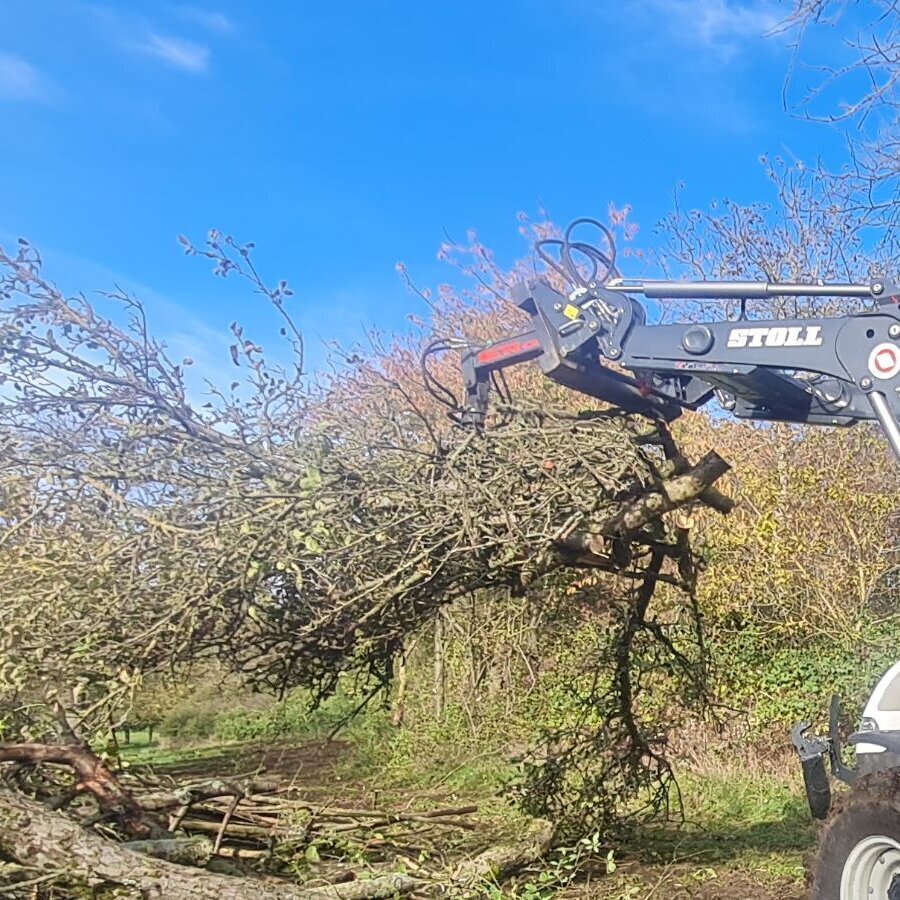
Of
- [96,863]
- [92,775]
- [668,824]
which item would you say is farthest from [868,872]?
[92,775]

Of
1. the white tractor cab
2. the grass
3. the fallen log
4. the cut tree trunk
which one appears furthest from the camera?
the grass

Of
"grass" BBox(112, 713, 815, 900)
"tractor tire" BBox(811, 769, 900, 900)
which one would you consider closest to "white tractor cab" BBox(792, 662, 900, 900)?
"tractor tire" BBox(811, 769, 900, 900)

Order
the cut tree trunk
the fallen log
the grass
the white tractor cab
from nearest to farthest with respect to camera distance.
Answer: the white tractor cab, the cut tree trunk, the fallen log, the grass

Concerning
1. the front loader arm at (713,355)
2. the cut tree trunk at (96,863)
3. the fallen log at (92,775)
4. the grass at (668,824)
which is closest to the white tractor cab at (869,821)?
the front loader arm at (713,355)

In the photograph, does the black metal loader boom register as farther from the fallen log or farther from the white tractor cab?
the fallen log

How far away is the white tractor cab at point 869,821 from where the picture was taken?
148 inches

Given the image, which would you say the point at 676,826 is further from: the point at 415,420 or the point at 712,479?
the point at 415,420

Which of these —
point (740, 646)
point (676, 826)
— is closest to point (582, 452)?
point (676, 826)

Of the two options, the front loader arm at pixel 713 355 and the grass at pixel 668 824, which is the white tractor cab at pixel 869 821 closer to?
the front loader arm at pixel 713 355

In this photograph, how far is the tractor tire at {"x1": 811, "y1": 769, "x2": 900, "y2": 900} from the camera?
3746 millimetres

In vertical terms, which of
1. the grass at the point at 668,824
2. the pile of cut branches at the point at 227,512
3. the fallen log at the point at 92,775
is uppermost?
the pile of cut branches at the point at 227,512

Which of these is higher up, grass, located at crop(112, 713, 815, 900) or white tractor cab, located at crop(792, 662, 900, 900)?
white tractor cab, located at crop(792, 662, 900, 900)

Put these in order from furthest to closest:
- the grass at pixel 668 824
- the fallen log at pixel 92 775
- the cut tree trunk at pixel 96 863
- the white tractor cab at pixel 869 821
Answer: the grass at pixel 668 824 → the fallen log at pixel 92 775 → the cut tree trunk at pixel 96 863 → the white tractor cab at pixel 869 821

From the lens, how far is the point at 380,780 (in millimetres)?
11281
